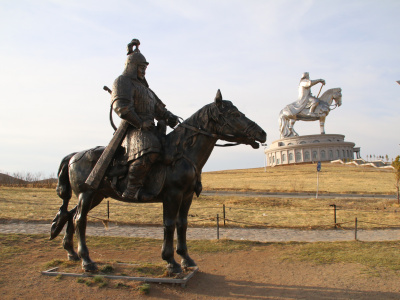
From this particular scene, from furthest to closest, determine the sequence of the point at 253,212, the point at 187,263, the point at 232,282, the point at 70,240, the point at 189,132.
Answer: the point at 253,212 < the point at 70,240 < the point at 187,263 < the point at 232,282 < the point at 189,132

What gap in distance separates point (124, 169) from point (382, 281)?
16.9ft

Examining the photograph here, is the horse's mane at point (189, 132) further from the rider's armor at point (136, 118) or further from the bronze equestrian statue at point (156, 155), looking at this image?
the rider's armor at point (136, 118)

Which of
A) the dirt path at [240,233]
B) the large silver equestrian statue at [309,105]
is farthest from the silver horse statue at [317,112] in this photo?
the dirt path at [240,233]

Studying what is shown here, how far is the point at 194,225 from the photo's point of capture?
541 inches

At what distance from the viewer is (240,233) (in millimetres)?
12305

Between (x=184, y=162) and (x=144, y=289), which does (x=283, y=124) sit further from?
(x=144, y=289)

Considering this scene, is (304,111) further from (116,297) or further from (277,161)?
(116,297)

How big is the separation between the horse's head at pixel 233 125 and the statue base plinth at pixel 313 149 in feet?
190

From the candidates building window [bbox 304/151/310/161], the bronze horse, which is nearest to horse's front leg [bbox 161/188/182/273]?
the bronze horse

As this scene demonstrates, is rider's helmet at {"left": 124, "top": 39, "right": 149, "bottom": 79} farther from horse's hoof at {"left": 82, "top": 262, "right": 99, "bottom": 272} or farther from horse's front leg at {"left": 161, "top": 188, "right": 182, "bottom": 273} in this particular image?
horse's hoof at {"left": 82, "top": 262, "right": 99, "bottom": 272}

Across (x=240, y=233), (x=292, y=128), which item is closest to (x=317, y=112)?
(x=292, y=128)

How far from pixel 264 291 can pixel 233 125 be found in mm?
2853

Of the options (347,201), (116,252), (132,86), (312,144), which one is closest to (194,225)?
(116,252)

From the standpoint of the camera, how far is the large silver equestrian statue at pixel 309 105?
206ft
